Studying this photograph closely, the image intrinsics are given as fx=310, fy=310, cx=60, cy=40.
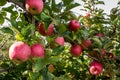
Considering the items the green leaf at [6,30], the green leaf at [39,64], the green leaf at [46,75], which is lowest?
the green leaf at [46,75]

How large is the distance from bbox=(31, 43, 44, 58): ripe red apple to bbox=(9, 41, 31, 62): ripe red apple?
3cm

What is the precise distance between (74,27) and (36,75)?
2.06 feet

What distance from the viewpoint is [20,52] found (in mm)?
1841

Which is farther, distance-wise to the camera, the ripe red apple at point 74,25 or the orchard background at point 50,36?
the ripe red apple at point 74,25

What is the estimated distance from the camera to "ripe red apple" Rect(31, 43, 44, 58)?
1796 mm

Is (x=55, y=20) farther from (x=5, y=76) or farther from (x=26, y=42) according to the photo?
(x=5, y=76)

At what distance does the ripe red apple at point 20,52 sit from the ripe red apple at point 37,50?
25 millimetres

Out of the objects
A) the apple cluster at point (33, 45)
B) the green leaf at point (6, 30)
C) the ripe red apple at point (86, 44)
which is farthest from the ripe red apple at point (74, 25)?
the green leaf at point (6, 30)

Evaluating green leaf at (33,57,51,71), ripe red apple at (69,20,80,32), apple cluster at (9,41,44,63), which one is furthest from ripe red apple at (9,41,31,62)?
ripe red apple at (69,20,80,32)

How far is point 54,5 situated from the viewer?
6.91ft

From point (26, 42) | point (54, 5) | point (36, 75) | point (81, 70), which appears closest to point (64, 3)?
point (54, 5)

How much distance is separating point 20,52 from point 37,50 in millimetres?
120

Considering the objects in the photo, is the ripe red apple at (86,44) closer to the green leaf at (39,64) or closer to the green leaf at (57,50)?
the green leaf at (57,50)

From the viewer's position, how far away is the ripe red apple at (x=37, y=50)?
1.80 metres
